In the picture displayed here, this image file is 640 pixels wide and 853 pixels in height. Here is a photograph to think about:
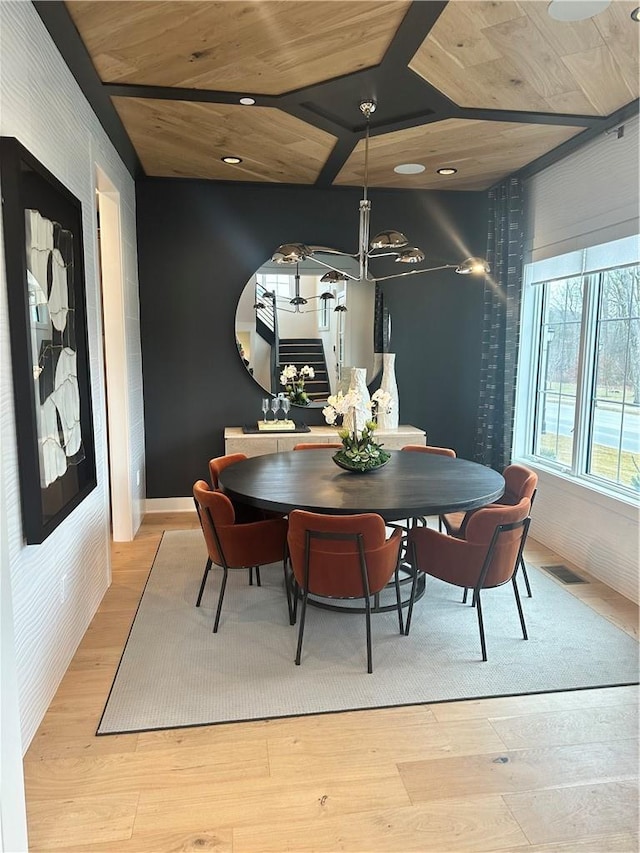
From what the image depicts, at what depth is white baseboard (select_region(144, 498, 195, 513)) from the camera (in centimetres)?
499

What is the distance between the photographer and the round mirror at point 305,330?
4.88 meters

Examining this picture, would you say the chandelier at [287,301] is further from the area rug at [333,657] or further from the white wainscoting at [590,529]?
the area rug at [333,657]

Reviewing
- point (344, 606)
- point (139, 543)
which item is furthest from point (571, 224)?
point (139, 543)

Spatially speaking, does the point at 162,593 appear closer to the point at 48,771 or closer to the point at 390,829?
the point at 48,771

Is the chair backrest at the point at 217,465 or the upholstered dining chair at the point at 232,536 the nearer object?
the upholstered dining chair at the point at 232,536

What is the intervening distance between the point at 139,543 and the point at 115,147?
278 centimetres

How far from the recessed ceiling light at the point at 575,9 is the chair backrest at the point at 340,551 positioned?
2.17m

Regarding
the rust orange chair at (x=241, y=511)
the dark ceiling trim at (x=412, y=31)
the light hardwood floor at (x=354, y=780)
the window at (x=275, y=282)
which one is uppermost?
the dark ceiling trim at (x=412, y=31)

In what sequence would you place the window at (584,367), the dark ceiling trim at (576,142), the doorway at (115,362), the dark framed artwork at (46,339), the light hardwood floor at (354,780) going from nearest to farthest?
1. the light hardwood floor at (354,780)
2. the dark framed artwork at (46,339)
3. the dark ceiling trim at (576,142)
4. the window at (584,367)
5. the doorway at (115,362)

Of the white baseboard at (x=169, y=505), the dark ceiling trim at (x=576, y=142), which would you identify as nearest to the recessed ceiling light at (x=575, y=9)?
the dark ceiling trim at (x=576, y=142)

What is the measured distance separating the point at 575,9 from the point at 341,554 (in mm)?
2427

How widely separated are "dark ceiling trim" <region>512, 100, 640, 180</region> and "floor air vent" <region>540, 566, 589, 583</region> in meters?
2.79

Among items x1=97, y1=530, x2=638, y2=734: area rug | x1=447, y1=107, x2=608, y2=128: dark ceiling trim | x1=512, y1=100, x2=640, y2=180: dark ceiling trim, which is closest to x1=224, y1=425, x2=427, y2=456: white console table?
x1=97, y1=530, x2=638, y2=734: area rug

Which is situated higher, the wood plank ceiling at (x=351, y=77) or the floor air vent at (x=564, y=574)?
the wood plank ceiling at (x=351, y=77)
